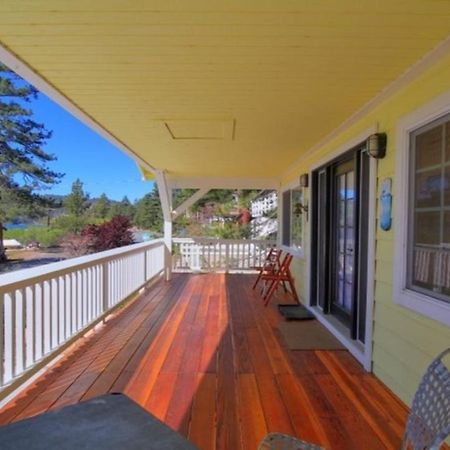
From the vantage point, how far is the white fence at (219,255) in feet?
28.2

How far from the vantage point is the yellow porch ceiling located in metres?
1.68

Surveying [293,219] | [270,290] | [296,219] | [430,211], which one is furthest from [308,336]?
[293,219]

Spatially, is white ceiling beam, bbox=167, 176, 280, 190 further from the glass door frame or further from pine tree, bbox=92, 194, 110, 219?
pine tree, bbox=92, 194, 110, 219

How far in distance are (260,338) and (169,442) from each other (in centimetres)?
284

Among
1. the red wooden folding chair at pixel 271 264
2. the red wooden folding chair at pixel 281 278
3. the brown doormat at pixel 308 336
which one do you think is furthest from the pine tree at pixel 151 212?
the brown doormat at pixel 308 336

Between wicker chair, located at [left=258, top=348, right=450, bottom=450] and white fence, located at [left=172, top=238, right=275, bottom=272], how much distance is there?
735 cm

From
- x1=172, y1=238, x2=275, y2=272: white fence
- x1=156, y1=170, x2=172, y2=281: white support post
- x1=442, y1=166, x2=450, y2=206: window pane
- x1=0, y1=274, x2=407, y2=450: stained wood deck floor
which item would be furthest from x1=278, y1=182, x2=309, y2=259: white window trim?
x1=442, y1=166, x2=450, y2=206: window pane

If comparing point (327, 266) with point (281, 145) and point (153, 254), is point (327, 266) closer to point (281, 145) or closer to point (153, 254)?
point (281, 145)

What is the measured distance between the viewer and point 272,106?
10.0 ft

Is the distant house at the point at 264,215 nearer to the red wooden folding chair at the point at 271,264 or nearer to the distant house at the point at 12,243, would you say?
the red wooden folding chair at the point at 271,264

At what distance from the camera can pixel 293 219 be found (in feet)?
21.6

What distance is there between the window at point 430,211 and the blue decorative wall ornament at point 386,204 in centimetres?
22

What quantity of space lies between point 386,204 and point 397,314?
78 centimetres

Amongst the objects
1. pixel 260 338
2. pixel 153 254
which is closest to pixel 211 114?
pixel 260 338
